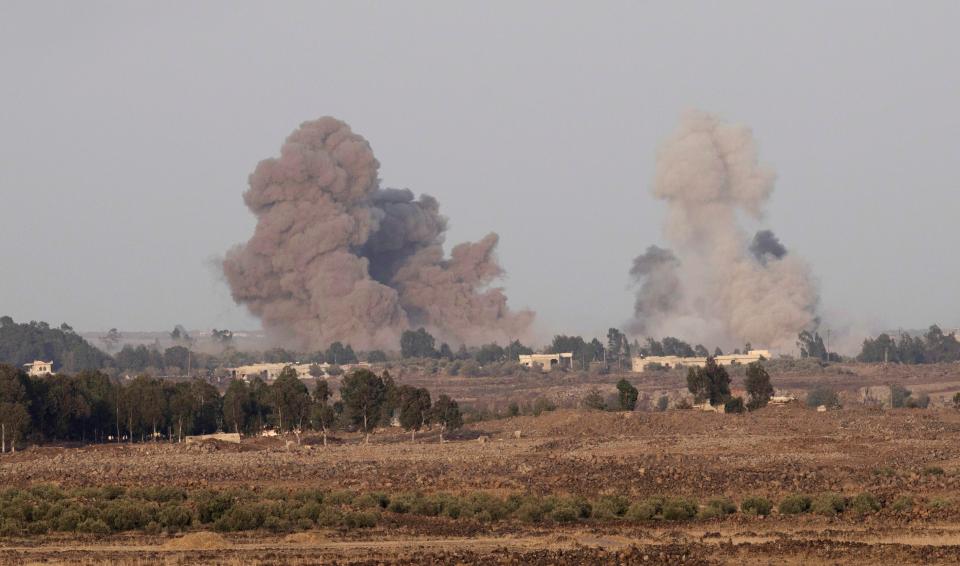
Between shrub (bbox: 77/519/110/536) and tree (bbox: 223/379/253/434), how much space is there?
39901mm

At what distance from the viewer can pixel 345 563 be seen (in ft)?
99.1

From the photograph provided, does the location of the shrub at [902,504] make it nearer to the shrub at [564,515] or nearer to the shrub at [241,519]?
the shrub at [564,515]

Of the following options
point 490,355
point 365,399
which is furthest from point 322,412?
point 490,355

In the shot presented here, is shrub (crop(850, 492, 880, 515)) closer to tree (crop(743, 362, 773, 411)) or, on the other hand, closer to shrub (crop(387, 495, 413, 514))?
shrub (crop(387, 495, 413, 514))

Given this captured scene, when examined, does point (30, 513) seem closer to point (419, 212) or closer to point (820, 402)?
point (820, 402)

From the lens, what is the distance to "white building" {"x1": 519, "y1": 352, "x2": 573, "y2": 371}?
137 metres

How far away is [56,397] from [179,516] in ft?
123

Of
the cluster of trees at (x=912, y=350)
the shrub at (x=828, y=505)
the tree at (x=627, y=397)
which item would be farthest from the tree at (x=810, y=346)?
the shrub at (x=828, y=505)

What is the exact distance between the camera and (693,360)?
130 meters

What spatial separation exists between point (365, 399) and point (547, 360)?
6456 cm

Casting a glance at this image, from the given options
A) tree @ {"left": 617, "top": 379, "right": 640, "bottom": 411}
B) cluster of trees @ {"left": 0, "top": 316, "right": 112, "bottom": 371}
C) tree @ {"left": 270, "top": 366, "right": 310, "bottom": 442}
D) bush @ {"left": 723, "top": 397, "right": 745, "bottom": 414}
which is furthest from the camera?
cluster of trees @ {"left": 0, "top": 316, "right": 112, "bottom": 371}

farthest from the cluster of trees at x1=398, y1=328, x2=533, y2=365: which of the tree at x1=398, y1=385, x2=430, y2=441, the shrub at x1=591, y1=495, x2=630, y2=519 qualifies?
the shrub at x1=591, y1=495, x2=630, y2=519

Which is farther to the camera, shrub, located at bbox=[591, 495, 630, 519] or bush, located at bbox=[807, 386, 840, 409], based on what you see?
bush, located at bbox=[807, 386, 840, 409]

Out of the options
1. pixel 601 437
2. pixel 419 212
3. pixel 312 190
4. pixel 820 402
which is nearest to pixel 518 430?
pixel 601 437
